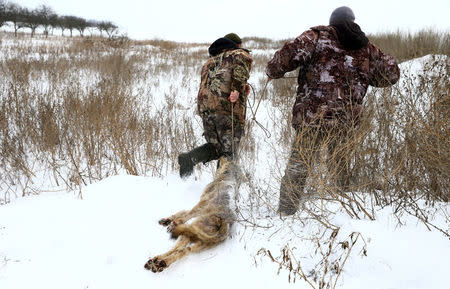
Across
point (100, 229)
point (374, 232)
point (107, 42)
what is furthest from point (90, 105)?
point (107, 42)

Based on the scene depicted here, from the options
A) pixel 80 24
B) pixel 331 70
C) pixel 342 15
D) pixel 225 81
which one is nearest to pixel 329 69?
pixel 331 70

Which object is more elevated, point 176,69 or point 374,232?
point 176,69

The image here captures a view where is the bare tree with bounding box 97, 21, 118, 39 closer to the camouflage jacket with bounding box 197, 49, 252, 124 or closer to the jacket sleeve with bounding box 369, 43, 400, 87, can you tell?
the camouflage jacket with bounding box 197, 49, 252, 124

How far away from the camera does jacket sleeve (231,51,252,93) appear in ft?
7.63

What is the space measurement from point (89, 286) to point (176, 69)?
8.91 m

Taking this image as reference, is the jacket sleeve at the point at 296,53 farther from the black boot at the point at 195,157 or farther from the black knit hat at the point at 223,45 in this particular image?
the black boot at the point at 195,157

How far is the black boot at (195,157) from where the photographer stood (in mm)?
2652

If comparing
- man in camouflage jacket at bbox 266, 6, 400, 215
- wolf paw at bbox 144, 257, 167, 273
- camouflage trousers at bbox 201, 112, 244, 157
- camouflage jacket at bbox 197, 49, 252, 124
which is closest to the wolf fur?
wolf paw at bbox 144, 257, 167, 273

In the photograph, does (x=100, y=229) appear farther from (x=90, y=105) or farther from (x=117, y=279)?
(x=90, y=105)

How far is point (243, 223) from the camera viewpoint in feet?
5.94

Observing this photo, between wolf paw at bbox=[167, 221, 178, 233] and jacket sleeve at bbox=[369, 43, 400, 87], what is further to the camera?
jacket sleeve at bbox=[369, 43, 400, 87]

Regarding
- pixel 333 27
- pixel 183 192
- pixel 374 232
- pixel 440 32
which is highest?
pixel 440 32

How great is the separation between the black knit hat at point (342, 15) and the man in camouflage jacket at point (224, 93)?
2.48 ft

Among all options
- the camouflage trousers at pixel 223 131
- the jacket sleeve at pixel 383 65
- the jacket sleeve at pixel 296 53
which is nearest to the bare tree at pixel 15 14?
the camouflage trousers at pixel 223 131
